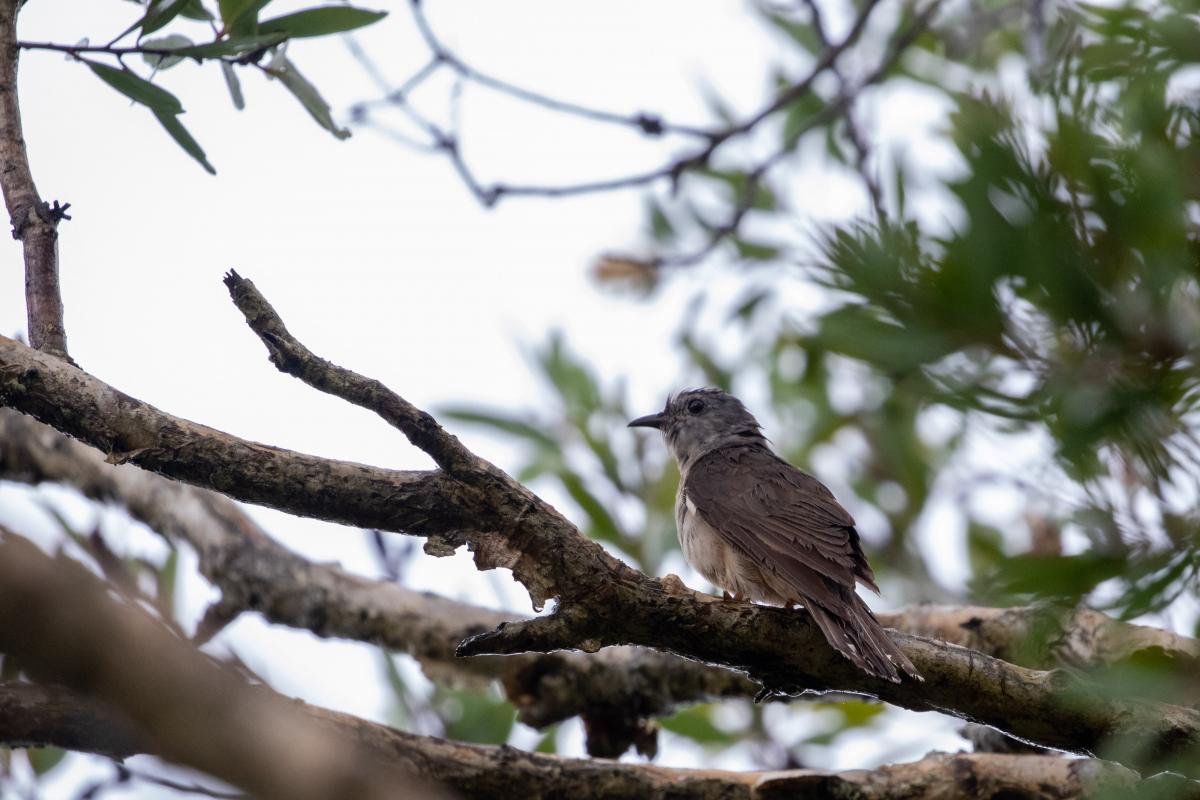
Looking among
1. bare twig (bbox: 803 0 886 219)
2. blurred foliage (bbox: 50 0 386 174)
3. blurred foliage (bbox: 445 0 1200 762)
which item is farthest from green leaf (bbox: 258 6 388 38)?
bare twig (bbox: 803 0 886 219)

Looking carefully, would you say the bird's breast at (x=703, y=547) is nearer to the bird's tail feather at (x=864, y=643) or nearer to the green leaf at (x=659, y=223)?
the bird's tail feather at (x=864, y=643)

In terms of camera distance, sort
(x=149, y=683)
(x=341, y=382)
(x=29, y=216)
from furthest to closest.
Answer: (x=29, y=216) < (x=341, y=382) < (x=149, y=683)

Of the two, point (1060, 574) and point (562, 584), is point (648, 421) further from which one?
point (1060, 574)

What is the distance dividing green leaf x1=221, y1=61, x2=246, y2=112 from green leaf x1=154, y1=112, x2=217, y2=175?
285 mm

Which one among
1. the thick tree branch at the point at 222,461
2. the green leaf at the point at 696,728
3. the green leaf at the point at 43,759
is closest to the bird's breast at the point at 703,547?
the green leaf at the point at 696,728

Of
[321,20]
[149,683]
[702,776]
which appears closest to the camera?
[149,683]

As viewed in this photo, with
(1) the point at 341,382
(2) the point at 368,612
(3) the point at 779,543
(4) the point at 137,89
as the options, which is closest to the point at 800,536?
(3) the point at 779,543

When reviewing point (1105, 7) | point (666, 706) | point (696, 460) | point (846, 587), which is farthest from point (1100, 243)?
point (696, 460)

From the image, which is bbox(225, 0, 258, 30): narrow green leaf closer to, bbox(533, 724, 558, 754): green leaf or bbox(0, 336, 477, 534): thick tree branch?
bbox(0, 336, 477, 534): thick tree branch

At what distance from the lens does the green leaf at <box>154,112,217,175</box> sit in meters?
3.65

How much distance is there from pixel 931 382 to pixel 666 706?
3693 mm

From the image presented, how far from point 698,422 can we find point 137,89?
14.1ft

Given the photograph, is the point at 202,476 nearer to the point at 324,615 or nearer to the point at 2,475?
the point at 324,615

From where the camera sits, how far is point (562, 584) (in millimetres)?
3230
